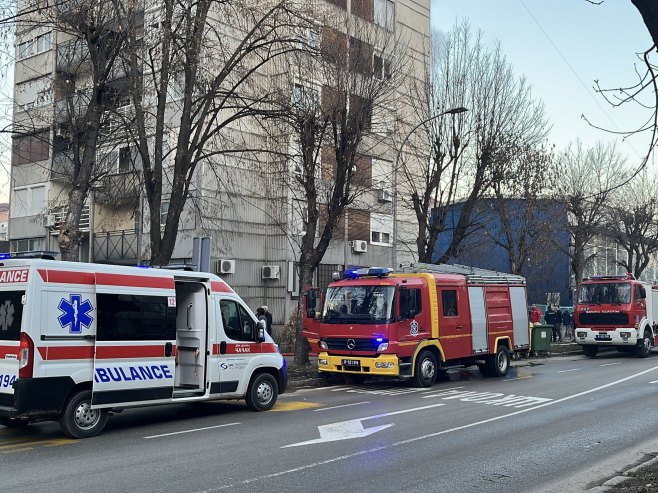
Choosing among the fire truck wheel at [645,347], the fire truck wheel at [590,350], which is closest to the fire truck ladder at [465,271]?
the fire truck wheel at [590,350]

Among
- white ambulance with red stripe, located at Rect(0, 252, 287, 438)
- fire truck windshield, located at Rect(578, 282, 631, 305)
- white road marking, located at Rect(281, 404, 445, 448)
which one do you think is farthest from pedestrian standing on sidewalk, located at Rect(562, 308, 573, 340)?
white ambulance with red stripe, located at Rect(0, 252, 287, 438)

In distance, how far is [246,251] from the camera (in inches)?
1073

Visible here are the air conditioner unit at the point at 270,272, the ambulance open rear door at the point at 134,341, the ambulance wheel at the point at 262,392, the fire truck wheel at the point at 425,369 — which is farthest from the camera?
the air conditioner unit at the point at 270,272

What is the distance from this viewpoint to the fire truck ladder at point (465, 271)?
17.3m

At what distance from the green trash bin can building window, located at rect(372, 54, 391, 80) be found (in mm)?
12193

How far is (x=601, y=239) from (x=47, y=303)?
41.1 metres

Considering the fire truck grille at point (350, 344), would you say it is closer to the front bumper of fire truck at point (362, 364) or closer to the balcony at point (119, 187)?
the front bumper of fire truck at point (362, 364)

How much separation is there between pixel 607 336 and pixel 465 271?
33.0 feet

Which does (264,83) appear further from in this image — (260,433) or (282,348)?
(260,433)

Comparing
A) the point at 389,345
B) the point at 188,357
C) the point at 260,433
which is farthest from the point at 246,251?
the point at 260,433

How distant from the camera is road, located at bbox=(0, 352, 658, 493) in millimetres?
7199

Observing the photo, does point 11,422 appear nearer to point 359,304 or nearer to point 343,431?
point 343,431

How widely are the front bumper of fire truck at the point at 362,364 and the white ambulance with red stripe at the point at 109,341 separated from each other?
3.87 metres

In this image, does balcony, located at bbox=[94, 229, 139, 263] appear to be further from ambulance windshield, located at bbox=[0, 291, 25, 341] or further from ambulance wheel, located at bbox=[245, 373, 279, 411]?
ambulance windshield, located at bbox=[0, 291, 25, 341]
